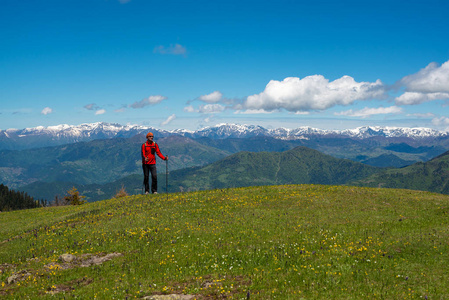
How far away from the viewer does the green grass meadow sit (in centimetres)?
1135

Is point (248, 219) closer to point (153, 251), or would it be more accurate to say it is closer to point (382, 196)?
point (153, 251)

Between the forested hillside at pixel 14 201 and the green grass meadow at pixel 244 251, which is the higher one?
the green grass meadow at pixel 244 251

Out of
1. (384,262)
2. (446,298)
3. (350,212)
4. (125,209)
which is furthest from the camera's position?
(125,209)

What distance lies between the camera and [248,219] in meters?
21.5

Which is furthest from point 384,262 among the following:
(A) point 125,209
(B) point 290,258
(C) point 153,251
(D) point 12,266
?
(A) point 125,209

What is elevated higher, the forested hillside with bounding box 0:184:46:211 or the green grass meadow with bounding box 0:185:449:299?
the green grass meadow with bounding box 0:185:449:299

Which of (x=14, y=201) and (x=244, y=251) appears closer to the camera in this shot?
(x=244, y=251)

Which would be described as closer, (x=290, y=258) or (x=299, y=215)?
(x=290, y=258)

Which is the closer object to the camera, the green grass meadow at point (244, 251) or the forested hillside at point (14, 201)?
the green grass meadow at point (244, 251)

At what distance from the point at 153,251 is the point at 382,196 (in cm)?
2347

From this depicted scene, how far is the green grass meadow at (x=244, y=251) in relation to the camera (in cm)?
1135

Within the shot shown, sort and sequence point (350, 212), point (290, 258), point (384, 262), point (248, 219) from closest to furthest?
point (384, 262), point (290, 258), point (248, 219), point (350, 212)

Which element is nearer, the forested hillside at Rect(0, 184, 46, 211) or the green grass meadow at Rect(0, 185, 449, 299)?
the green grass meadow at Rect(0, 185, 449, 299)

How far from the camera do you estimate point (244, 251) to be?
50.0 feet
